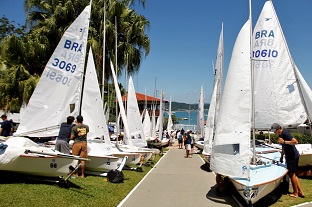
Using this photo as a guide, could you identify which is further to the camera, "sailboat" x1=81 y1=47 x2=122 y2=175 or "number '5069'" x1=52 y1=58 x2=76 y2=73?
"sailboat" x1=81 y1=47 x2=122 y2=175

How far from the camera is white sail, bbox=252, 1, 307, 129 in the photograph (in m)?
11.1

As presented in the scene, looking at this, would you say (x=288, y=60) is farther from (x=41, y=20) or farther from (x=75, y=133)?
(x=41, y=20)

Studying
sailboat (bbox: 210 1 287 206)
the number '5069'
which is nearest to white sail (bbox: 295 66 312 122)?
sailboat (bbox: 210 1 287 206)

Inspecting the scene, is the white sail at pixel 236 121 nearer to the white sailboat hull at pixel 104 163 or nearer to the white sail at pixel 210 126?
the white sailboat hull at pixel 104 163

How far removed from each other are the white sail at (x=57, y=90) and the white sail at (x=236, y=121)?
487 centimetres

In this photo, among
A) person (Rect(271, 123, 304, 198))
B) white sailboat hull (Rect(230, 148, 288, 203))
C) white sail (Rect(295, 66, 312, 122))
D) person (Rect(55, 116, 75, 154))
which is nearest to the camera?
white sailboat hull (Rect(230, 148, 288, 203))

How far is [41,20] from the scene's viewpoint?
792 inches

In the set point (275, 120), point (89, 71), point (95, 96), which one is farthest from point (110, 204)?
point (275, 120)

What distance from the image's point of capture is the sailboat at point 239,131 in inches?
288

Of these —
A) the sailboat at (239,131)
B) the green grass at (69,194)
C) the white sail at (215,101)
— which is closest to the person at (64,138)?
the green grass at (69,194)

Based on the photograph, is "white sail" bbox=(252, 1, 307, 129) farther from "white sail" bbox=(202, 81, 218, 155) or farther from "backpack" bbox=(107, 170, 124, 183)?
"backpack" bbox=(107, 170, 124, 183)

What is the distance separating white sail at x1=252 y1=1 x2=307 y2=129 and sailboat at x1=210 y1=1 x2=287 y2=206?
320cm

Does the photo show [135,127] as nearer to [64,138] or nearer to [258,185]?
[64,138]

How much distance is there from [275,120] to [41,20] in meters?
16.1
